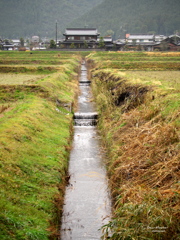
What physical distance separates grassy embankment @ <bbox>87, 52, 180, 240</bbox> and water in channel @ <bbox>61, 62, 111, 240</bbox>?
363 mm

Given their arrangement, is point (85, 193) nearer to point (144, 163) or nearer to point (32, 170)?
point (32, 170)

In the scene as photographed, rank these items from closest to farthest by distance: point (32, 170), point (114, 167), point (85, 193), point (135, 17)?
point (32, 170) → point (85, 193) → point (114, 167) → point (135, 17)

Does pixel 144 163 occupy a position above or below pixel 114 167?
above

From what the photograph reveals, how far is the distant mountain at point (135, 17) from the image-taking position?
448 feet

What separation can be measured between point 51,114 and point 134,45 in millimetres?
69389

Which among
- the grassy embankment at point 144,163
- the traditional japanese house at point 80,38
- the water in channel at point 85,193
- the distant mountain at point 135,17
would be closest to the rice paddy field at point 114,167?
the grassy embankment at point 144,163

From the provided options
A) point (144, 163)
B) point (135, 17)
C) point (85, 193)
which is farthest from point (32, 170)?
point (135, 17)

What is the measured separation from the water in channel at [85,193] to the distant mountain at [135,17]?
121764 millimetres

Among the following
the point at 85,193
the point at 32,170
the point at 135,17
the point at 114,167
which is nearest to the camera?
the point at 32,170

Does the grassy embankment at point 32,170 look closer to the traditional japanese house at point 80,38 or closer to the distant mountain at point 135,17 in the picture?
the traditional japanese house at point 80,38

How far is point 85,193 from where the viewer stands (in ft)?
27.0

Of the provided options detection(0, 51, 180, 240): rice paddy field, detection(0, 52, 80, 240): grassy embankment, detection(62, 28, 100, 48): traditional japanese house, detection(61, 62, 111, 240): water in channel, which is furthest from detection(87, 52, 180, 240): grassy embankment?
detection(62, 28, 100, 48): traditional japanese house

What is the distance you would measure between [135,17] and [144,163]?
15209cm

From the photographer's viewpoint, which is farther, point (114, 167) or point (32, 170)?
point (114, 167)
